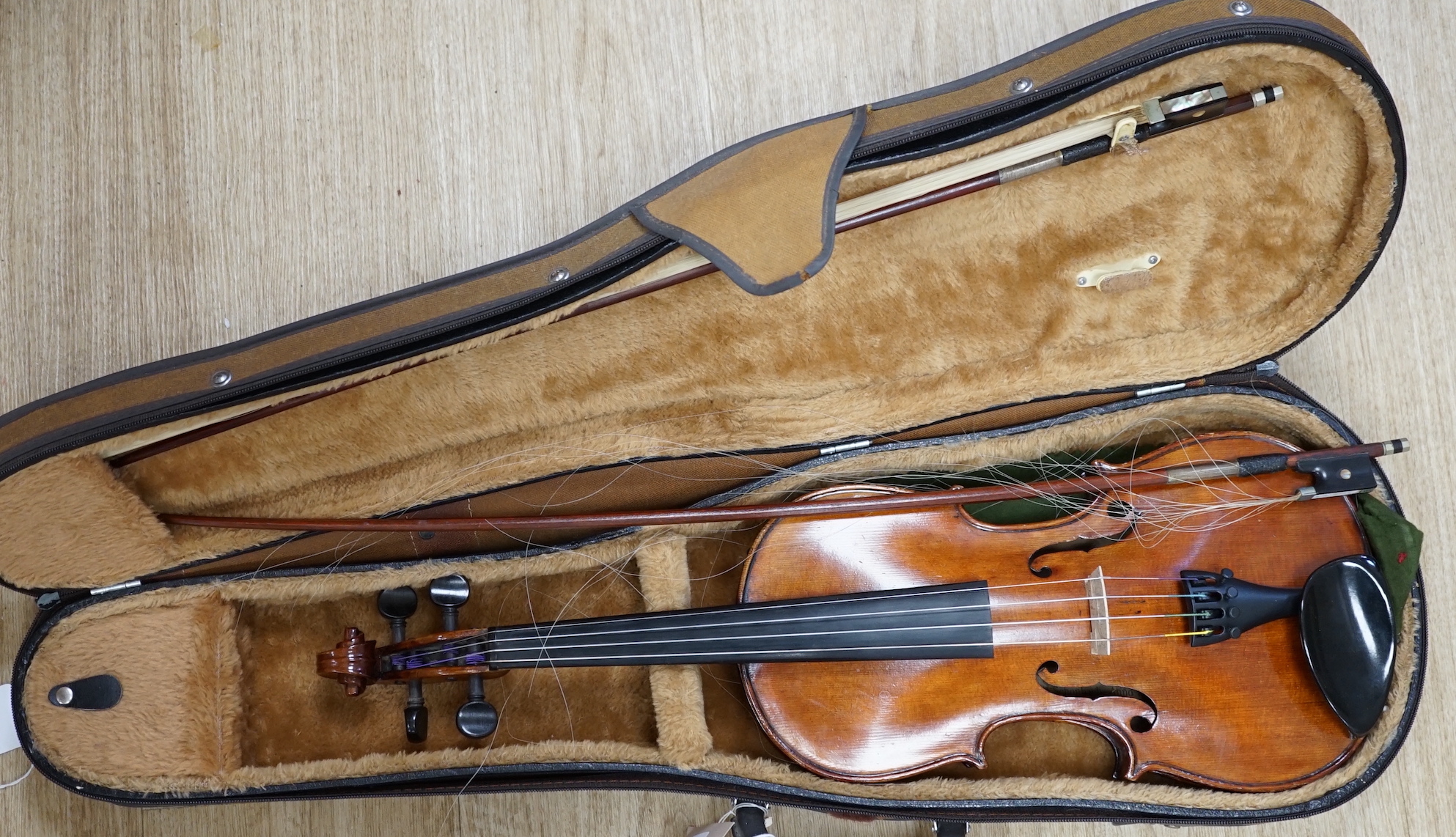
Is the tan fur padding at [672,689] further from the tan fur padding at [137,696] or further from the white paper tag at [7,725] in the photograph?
the white paper tag at [7,725]

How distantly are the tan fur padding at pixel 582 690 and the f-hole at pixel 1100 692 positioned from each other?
0.11 metres

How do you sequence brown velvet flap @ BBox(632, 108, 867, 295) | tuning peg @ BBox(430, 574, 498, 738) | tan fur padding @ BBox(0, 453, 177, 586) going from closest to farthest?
brown velvet flap @ BBox(632, 108, 867, 295), tan fur padding @ BBox(0, 453, 177, 586), tuning peg @ BBox(430, 574, 498, 738)

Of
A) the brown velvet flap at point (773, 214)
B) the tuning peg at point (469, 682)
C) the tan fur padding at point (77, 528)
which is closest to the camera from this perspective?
the brown velvet flap at point (773, 214)

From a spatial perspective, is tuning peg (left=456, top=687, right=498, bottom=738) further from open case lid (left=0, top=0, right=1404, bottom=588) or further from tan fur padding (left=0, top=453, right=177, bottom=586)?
tan fur padding (left=0, top=453, right=177, bottom=586)

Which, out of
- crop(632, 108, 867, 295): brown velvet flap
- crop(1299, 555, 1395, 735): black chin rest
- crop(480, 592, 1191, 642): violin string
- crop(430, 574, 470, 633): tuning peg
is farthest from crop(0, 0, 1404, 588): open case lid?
crop(1299, 555, 1395, 735): black chin rest

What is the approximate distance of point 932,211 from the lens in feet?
4.11

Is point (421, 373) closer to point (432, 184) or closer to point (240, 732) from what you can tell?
point (432, 184)

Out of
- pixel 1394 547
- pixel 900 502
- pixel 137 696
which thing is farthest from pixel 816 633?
pixel 137 696

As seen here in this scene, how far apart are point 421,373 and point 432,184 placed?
19.2 inches

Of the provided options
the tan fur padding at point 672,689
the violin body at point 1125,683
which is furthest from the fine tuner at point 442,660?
the violin body at point 1125,683

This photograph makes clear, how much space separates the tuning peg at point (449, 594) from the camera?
4.41ft

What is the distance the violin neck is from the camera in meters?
1.30

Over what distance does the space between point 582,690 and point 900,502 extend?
632 mm

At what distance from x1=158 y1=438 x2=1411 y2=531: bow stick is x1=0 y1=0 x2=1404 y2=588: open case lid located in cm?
5
